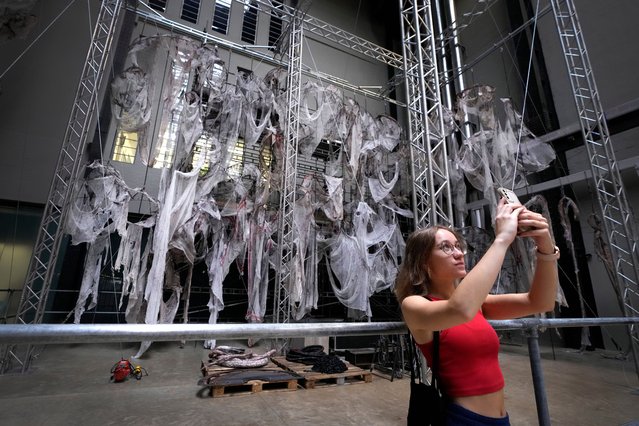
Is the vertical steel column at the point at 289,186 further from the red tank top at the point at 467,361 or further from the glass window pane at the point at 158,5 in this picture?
the red tank top at the point at 467,361

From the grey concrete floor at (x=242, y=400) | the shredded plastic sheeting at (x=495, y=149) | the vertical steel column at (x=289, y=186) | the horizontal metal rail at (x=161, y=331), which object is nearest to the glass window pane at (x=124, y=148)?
the vertical steel column at (x=289, y=186)

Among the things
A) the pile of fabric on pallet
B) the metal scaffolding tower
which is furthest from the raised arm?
the metal scaffolding tower

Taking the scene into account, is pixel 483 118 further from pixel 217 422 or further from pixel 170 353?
pixel 170 353

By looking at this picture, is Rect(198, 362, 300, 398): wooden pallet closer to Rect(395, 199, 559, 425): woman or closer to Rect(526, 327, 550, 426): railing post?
Rect(526, 327, 550, 426): railing post

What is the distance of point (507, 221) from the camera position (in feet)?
2.98

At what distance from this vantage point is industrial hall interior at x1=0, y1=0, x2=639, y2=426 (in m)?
4.58

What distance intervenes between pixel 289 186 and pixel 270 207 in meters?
1.30

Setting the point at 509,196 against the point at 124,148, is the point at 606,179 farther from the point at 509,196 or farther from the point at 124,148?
the point at 124,148

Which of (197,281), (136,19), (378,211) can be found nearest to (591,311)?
(378,211)

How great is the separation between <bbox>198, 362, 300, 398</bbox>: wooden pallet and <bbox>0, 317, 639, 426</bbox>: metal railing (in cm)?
389

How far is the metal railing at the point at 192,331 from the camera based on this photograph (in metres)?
0.70

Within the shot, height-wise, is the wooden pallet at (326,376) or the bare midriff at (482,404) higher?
the bare midriff at (482,404)

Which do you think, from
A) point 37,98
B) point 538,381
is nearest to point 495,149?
point 538,381

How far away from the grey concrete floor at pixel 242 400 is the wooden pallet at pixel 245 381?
12 cm
